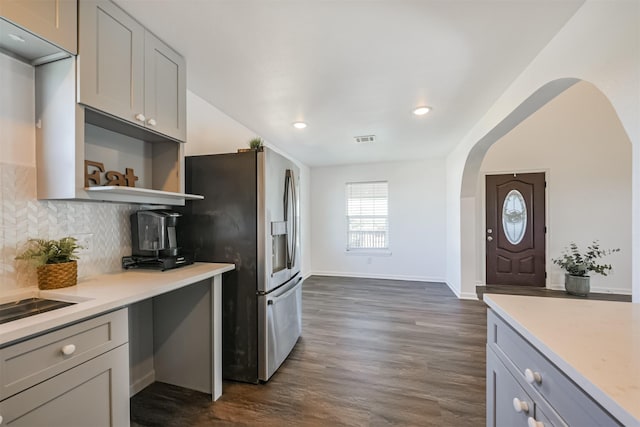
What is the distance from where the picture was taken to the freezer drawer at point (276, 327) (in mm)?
2078

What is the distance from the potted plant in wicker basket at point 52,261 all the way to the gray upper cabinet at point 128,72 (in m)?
0.75

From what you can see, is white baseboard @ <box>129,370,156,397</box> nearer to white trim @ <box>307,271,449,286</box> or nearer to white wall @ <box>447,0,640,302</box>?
white wall @ <box>447,0,640,302</box>

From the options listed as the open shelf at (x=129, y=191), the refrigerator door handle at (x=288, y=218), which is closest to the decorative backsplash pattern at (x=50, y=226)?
the open shelf at (x=129, y=191)

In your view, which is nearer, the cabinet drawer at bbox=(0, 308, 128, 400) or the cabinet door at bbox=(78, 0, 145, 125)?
the cabinet drawer at bbox=(0, 308, 128, 400)

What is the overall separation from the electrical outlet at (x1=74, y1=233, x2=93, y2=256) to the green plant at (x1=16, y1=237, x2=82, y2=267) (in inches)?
7.1

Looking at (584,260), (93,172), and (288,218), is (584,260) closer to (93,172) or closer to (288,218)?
(288,218)

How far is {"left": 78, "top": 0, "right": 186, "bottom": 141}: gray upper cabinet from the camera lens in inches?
51.8

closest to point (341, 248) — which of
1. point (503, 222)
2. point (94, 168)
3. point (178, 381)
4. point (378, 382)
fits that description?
point (503, 222)

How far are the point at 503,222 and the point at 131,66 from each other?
231 inches

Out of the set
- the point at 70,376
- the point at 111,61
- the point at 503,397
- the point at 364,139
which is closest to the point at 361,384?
the point at 503,397

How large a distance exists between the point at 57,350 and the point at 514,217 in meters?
6.16

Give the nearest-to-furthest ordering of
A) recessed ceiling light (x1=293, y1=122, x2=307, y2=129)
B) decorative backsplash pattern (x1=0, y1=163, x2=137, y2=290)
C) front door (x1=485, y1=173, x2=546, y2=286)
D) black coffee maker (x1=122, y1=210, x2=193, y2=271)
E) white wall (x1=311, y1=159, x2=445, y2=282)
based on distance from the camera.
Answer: decorative backsplash pattern (x1=0, y1=163, x2=137, y2=290) < black coffee maker (x1=122, y1=210, x2=193, y2=271) < recessed ceiling light (x1=293, y1=122, x2=307, y2=129) < front door (x1=485, y1=173, x2=546, y2=286) < white wall (x1=311, y1=159, x2=445, y2=282)

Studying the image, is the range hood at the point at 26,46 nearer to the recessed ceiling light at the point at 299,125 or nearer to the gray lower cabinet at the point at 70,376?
the gray lower cabinet at the point at 70,376

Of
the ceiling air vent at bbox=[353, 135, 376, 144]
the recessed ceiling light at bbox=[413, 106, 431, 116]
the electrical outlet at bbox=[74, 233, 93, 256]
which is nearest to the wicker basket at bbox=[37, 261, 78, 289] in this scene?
the electrical outlet at bbox=[74, 233, 93, 256]
